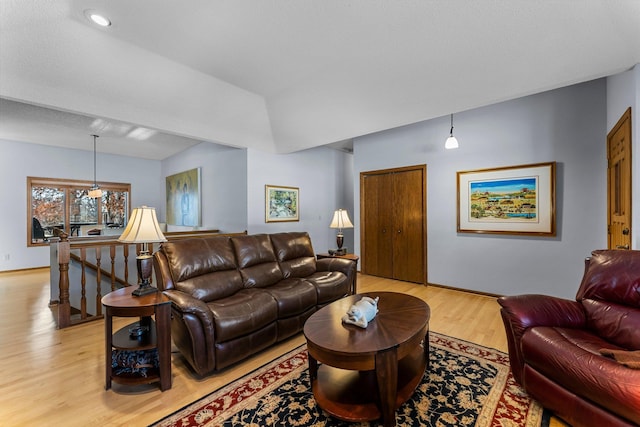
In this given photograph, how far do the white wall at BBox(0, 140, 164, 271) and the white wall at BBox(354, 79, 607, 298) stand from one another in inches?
288

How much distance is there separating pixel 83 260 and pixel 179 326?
6.37 feet

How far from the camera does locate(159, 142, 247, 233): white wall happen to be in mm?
5059

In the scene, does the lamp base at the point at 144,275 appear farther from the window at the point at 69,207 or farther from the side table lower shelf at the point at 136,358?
the window at the point at 69,207

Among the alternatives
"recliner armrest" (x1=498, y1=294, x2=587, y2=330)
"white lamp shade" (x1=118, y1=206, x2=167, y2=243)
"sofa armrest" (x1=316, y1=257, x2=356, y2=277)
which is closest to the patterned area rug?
"recliner armrest" (x1=498, y1=294, x2=587, y2=330)

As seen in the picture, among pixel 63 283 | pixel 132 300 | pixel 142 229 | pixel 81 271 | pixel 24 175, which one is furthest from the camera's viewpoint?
pixel 24 175

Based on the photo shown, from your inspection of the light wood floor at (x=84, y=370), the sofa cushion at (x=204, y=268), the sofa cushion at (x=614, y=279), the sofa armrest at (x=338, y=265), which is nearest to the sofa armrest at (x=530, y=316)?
the sofa cushion at (x=614, y=279)

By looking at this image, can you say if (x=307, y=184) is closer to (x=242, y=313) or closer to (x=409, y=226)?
(x=409, y=226)

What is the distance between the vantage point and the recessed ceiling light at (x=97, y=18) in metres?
2.27

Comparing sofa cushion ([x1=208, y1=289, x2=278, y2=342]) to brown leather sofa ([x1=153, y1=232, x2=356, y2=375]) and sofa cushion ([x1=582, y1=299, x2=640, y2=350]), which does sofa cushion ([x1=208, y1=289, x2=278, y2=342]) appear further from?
sofa cushion ([x1=582, y1=299, x2=640, y2=350])

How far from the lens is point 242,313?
2.28m

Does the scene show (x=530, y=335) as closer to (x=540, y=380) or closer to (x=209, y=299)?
(x=540, y=380)

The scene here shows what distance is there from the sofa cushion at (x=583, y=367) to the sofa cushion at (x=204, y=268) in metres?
2.41

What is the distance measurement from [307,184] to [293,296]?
3621mm

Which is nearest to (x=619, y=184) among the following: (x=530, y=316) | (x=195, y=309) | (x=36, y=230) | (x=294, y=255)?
(x=530, y=316)
